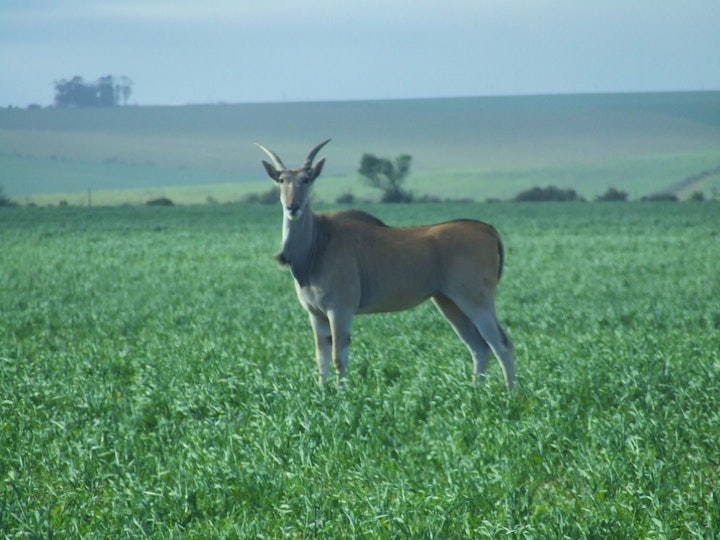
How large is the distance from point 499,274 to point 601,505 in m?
5.18

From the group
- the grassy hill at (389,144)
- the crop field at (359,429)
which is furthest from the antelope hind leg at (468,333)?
the grassy hill at (389,144)

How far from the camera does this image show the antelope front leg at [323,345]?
10383 mm

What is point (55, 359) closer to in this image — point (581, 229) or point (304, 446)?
point (304, 446)

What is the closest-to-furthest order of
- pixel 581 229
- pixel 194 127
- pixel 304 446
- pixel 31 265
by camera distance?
pixel 304 446, pixel 31 265, pixel 581 229, pixel 194 127

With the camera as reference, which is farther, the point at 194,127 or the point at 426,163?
the point at 194,127

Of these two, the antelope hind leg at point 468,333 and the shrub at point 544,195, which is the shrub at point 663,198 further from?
the antelope hind leg at point 468,333

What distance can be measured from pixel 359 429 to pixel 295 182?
2865 millimetres

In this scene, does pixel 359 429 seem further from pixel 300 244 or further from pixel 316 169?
pixel 316 169

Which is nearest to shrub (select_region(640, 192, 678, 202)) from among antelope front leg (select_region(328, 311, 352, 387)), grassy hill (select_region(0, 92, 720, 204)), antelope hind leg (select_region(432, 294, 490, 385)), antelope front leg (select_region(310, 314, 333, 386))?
grassy hill (select_region(0, 92, 720, 204))

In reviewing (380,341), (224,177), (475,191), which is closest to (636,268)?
(380,341)

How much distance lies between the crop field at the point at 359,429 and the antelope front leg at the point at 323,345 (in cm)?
27

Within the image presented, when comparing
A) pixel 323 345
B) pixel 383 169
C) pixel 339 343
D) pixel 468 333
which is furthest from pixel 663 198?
pixel 339 343

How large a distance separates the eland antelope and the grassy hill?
3946 inches

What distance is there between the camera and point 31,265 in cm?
2867
